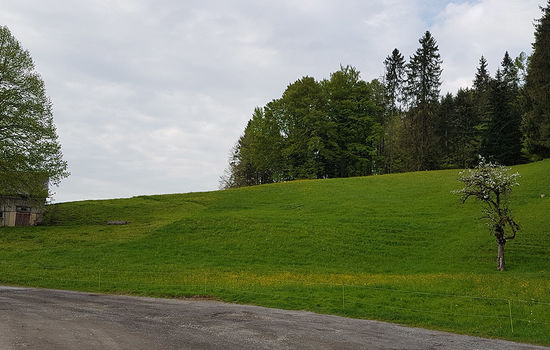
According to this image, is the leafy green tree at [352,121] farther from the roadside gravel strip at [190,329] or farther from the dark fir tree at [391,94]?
the roadside gravel strip at [190,329]

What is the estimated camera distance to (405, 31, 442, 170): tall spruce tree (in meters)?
86.4

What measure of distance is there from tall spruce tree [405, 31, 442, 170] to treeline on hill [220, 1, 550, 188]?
201 millimetres

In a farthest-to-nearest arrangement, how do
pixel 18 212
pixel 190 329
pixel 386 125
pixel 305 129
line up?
1. pixel 386 125
2. pixel 305 129
3. pixel 18 212
4. pixel 190 329

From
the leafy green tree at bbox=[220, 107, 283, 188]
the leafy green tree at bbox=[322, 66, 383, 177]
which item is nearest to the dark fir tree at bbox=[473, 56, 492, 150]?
the leafy green tree at bbox=[322, 66, 383, 177]

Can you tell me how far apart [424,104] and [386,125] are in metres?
15.1

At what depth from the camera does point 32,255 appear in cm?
3769

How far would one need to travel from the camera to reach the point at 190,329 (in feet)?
52.5

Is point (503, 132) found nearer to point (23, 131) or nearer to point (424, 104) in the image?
point (424, 104)

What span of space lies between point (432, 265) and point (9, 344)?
29996 mm

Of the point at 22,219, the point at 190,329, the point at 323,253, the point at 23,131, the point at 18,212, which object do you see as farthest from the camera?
the point at 22,219

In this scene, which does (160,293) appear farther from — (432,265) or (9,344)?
(432,265)

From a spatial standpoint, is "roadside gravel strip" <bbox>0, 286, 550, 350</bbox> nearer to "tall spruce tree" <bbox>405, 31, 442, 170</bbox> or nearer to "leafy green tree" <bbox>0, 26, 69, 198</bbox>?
"leafy green tree" <bbox>0, 26, 69, 198</bbox>

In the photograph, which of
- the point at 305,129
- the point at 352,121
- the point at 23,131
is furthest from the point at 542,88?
the point at 23,131

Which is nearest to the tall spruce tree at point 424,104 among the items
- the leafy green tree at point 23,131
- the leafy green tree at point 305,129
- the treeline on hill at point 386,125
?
the treeline on hill at point 386,125
